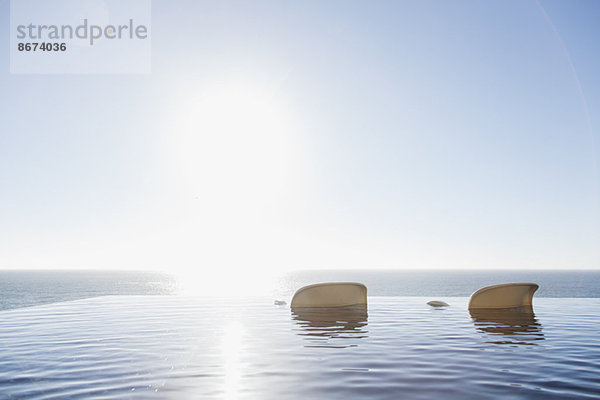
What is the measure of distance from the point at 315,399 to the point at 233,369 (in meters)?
1.39

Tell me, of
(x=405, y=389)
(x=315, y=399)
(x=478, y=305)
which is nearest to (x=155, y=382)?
(x=315, y=399)

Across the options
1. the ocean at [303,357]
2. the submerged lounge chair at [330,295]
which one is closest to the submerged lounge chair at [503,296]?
the ocean at [303,357]

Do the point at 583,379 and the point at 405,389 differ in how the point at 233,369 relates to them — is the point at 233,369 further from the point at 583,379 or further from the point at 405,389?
the point at 583,379

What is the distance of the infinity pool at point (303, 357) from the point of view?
Result: 3635 mm

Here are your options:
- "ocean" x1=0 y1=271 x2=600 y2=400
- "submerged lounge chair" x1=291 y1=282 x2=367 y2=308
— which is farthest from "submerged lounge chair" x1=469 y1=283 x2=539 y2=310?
"submerged lounge chair" x1=291 y1=282 x2=367 y2=308

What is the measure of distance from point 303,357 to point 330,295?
5.34 meters

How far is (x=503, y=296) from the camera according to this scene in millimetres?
9727

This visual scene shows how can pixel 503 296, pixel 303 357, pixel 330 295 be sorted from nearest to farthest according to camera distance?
pixel 303 357
pixel 503 296
pixel 330 295

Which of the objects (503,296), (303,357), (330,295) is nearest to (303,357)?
(303,357)

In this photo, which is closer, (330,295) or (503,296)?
(503,296)

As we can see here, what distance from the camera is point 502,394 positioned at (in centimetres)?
343

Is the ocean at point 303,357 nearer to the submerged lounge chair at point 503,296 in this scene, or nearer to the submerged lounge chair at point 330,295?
the submerged lounge chair at point 503,296

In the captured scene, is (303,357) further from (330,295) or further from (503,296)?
(503,296)

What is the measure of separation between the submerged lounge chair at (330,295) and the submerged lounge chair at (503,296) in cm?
284
